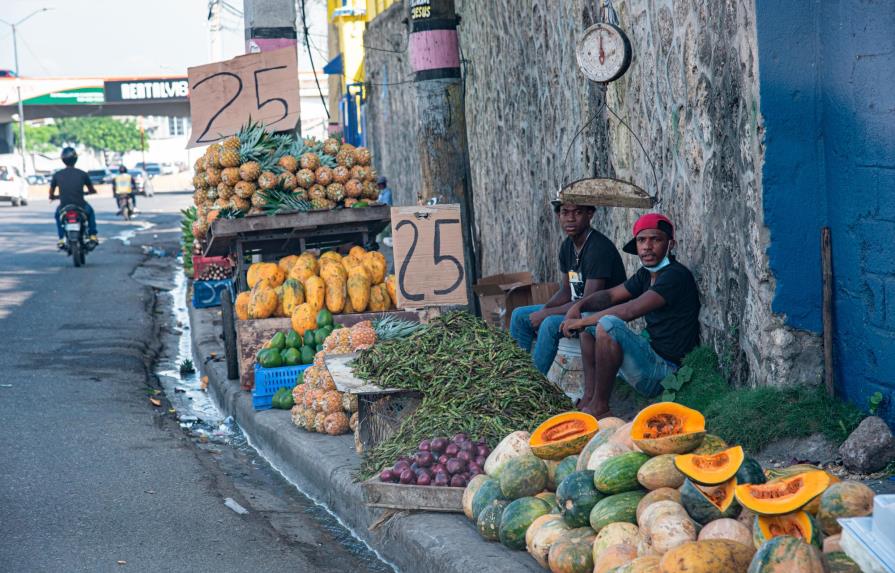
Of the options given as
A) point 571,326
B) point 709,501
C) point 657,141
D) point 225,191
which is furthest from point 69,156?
point 709,501

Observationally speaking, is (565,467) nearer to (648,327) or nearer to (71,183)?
(648,327)

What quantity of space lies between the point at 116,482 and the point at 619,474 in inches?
146

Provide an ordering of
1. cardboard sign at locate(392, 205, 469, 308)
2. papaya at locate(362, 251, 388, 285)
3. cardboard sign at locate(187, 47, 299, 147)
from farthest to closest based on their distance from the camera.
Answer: cardboard sign at locate(187, 47, 299, 147) → papaya at locate(362, 251, 388, 285) → cardboard sign at locate(392, 205, 469, 308)

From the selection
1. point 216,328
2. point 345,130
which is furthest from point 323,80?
point 216,328

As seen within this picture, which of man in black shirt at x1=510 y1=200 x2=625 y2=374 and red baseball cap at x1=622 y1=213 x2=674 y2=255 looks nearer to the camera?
red baseball cap at x1=622 y1=213 x2=674 y2=255

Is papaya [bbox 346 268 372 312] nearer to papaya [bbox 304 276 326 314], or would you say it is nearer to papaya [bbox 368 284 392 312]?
papaya [bbox 368 284 392 312]

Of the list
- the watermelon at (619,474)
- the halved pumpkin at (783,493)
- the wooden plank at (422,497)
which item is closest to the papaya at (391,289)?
the wooden plank at (422,497)

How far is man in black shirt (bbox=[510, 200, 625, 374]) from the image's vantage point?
7.61 metres

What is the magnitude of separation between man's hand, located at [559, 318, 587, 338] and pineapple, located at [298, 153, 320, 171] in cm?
380

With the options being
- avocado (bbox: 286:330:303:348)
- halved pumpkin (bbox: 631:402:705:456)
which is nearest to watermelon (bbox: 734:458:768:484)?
halved pumpkin (bbox: 631:402:705:456)

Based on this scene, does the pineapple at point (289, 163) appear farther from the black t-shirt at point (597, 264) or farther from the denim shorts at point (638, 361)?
the denim shorts at point (638, 361)

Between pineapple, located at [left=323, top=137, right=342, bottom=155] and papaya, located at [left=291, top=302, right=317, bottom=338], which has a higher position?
pineapple, located at [left=323, top=137, right=342, bottom=155]

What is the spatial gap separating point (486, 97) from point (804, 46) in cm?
678

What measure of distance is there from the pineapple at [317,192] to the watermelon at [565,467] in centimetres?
545
